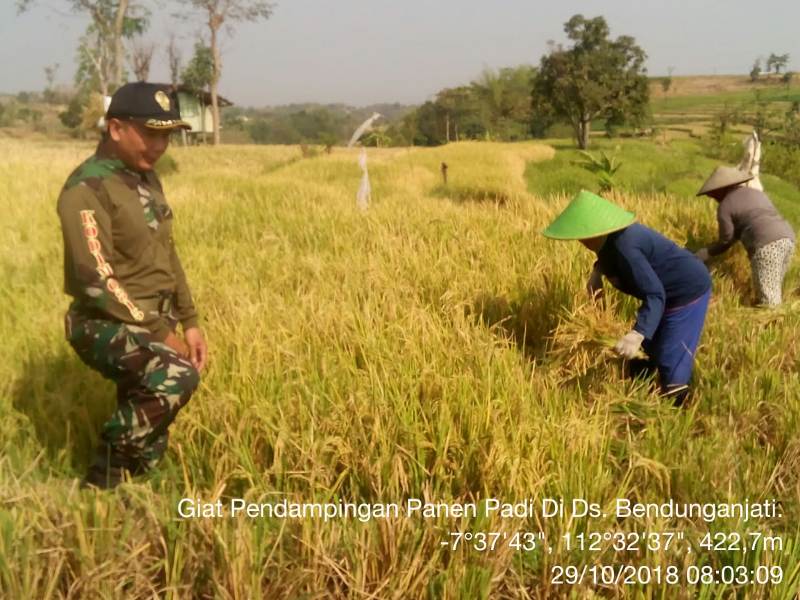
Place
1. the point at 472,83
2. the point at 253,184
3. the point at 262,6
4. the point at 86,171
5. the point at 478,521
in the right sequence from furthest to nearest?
the point at 472,83 → the point at 262,6 → the point at 253,184 → the point at 86,171 → the point at 478,521

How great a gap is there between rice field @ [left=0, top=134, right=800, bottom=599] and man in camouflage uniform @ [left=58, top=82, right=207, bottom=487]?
0.16m

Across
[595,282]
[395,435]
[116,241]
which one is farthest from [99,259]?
[595,282]

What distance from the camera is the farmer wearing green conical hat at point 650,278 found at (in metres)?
2.57

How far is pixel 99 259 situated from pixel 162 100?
1.95ft

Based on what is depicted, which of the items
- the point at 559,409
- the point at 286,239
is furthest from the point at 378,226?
the point at 559,409

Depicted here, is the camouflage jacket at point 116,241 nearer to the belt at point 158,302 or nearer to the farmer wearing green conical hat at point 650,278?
the belt at point 158,302

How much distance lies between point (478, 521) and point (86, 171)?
164 cm

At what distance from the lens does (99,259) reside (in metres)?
1.81

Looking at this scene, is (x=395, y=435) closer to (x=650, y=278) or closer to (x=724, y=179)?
(x=650, y=278)

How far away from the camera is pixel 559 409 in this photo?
→ 2195 millimetres

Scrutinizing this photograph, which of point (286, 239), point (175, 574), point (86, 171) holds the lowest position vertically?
point (175, 574)

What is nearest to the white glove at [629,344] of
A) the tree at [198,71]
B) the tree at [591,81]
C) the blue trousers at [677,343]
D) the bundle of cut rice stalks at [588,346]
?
the bundle of cut rice stalks at [588,346]

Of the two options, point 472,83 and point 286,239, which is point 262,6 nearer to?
point 472,83

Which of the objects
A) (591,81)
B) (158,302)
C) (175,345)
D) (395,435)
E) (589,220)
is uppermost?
(591,81)
